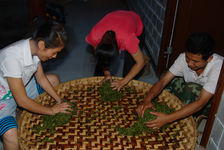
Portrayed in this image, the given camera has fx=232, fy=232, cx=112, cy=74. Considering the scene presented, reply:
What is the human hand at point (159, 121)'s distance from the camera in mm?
1401

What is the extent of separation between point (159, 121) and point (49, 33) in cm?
83

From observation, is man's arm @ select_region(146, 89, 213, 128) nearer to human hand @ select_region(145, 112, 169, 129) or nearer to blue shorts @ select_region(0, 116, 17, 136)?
human hand @ select_region(145, 112, 169, 129)

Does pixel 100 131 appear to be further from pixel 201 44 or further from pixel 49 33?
pixel 201 44

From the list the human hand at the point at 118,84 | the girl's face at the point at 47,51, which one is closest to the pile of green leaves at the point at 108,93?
the human hand at the point at 118,84

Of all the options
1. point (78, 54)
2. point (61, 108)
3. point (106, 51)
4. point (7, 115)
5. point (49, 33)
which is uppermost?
point (49, 33)

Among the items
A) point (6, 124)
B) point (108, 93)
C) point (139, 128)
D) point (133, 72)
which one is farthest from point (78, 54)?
point (139, 128)

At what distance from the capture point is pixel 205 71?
160 centimetres

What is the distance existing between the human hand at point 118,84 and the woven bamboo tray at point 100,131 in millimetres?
93

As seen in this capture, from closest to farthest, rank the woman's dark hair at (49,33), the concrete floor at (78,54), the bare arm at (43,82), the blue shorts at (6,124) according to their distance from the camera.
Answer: the woman's dark hair at (49,33)
the blue shorts at (6,124)
the bare arm at (43,82)
the concrete floor at (78,54)

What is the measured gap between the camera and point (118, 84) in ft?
5.81

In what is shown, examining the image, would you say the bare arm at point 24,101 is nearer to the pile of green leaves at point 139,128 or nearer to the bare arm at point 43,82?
the bare arm at point 43,82

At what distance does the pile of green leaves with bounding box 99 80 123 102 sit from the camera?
1.69 m

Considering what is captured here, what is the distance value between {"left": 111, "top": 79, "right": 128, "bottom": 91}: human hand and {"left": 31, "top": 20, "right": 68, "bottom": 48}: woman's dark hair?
56 cm

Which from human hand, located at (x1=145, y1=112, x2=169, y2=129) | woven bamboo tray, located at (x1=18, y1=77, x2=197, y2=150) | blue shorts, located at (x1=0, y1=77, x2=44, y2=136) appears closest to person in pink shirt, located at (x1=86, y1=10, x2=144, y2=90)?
woven bamboo tray, located at (x1=18, y1=77, x2=197, y2=150)
